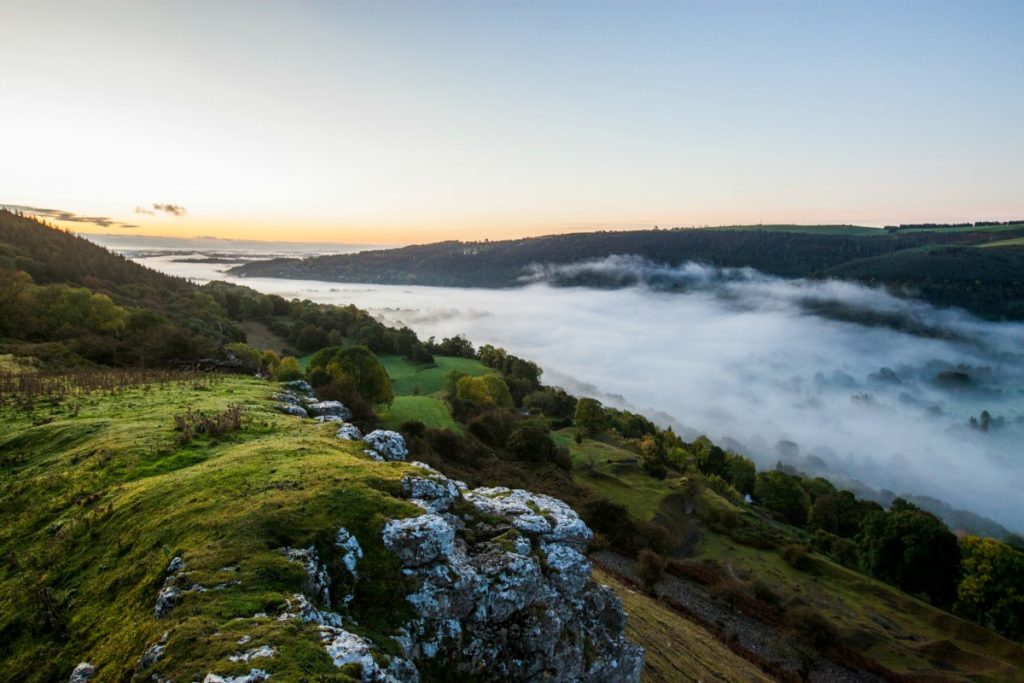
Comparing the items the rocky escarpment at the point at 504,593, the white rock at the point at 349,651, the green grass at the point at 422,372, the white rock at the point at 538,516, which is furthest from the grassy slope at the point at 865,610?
the green grass at the point at 422,372

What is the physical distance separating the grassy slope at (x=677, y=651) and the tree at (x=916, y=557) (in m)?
40.2

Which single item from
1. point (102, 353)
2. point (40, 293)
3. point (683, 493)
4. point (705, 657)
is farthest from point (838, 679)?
point (40, 293)

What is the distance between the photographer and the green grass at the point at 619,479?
2603 inches

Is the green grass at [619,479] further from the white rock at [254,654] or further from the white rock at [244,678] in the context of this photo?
the white rock at [244,678]

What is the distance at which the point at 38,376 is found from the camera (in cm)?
2858

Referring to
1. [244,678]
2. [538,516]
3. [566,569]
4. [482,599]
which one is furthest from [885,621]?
[244,678]

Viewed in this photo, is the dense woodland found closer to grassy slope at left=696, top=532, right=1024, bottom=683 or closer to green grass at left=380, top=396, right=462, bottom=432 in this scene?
green grass at left=380, top=396, right=462, bottom=432

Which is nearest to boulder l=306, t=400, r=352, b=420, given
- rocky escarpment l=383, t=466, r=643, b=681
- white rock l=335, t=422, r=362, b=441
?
white rock l=335, t=422, r=362, b=441

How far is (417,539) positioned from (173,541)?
5.17m

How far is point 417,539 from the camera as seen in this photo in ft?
36.4

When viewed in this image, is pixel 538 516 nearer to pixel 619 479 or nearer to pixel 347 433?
pixel 347 433

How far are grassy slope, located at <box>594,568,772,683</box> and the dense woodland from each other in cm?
1147

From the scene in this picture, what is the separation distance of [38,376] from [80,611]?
27.6 m

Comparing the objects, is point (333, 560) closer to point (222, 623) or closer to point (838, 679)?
point (222, 623)
